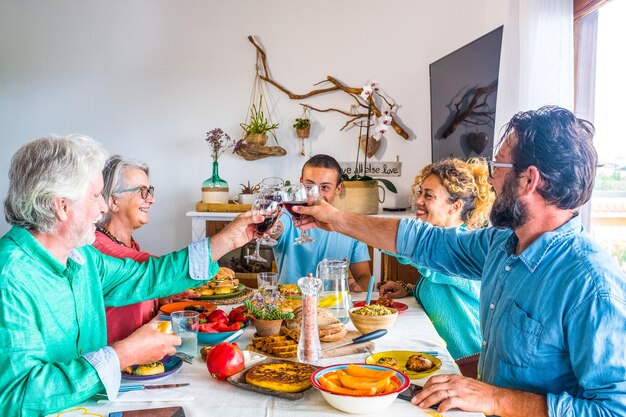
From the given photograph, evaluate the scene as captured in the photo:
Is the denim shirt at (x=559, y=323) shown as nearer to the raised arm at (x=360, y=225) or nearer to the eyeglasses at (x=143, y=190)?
the raised arm at (x=360, y=225)

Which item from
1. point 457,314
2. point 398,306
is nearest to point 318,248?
point 398,306

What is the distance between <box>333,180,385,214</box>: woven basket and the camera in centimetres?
433

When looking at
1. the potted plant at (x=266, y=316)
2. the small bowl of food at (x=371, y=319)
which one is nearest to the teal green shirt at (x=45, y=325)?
the potted plant at (x=266, y=316)

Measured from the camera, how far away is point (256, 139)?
15.6 ft

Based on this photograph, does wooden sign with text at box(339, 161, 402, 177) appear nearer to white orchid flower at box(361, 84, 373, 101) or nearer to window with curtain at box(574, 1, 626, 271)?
white orchid flower at box(361, 84, 373, 101)

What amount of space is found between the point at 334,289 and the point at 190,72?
11.0 feet

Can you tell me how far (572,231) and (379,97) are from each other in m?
3.36

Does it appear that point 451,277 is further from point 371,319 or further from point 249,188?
point 249,188

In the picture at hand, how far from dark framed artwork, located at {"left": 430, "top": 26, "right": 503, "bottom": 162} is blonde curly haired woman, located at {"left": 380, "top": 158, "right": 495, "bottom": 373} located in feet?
2.56

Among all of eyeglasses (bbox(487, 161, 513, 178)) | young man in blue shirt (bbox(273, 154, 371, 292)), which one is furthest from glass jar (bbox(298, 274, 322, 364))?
young man in blue shirt (bbox(273, 154, 371, 292))

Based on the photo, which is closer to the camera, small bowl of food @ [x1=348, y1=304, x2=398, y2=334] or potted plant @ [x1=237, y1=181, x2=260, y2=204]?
small bowl of food @ [x1=348, y1=304, x2=398, y2=334]

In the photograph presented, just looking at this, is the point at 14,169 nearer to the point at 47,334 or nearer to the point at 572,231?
the point at 47,334

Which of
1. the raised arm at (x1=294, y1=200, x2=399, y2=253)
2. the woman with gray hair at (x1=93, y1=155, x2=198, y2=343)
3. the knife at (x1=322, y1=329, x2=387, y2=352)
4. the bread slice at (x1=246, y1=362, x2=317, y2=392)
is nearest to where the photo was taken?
the bread slice at (x1=246, y1=362, x2=317, y2=392)

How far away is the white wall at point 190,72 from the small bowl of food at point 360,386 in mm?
3475
